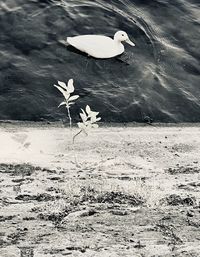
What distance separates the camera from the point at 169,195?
5004mm

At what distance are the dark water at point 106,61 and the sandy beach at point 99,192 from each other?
0.97m

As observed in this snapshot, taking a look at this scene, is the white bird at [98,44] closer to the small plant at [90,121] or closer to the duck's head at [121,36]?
the duck's head at [121,36]

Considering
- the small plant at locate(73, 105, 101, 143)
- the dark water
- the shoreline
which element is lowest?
the shoreline

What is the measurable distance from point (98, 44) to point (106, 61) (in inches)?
15.5

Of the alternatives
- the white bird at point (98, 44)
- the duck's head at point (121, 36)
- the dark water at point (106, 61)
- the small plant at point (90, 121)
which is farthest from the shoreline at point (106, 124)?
the duck's head at point (121, 36)

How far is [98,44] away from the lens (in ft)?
30.8

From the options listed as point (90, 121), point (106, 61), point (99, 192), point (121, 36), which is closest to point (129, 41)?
point (121, 36)

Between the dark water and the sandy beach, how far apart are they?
972 mm

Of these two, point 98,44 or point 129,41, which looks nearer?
point 98,44

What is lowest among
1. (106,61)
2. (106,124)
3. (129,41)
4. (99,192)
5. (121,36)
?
(106,124)

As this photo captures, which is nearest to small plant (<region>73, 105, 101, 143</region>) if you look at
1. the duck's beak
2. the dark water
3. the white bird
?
the dark water

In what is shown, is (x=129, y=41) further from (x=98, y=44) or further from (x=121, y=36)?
(x=98, y=44)

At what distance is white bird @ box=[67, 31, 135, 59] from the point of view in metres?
9.31

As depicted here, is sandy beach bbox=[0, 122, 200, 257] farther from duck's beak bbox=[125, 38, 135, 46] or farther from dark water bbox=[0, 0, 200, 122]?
duck's beak bbox=[125, 38, 135, 46]
